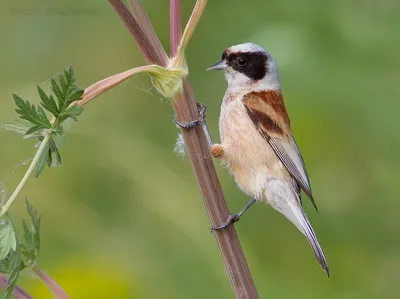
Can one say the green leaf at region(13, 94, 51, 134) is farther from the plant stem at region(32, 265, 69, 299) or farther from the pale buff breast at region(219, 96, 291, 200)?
the pale buff breast at region(219, 96, 291, 200)

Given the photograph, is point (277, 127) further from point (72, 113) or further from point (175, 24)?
point (72, 113)

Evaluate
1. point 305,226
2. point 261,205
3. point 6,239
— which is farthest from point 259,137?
point 6,239

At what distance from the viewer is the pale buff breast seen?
3.38 meters

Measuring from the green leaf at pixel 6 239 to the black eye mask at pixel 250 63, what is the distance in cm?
200

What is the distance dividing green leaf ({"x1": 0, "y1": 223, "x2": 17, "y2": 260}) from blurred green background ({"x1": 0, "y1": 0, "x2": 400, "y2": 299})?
5.85 ft

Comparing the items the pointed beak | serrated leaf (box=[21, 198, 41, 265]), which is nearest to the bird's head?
the pointed beak

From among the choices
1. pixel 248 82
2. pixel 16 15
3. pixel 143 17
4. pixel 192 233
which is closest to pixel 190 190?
pixel 192 233

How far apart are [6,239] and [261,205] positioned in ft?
8.86

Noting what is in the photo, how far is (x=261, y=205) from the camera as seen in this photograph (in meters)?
4.40

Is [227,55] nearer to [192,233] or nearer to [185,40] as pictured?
[192,233]

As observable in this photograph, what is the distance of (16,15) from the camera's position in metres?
5.26

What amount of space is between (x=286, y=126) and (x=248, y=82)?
14.7 inches

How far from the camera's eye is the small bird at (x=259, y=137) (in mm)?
3275

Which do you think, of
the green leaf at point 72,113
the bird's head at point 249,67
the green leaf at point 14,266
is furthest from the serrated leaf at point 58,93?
the bird's head at point 249,67
